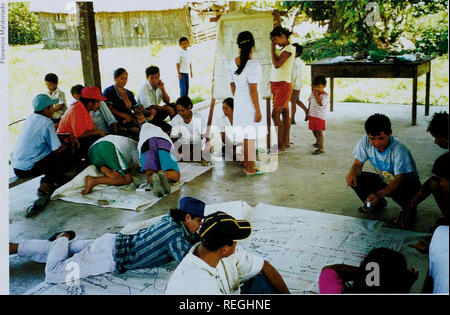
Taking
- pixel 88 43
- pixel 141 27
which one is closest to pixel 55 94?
pixel 88 43

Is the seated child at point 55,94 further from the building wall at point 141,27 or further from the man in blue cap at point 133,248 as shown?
the building wall at point 141,27

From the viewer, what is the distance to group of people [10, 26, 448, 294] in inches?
66.4

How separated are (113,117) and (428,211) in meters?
2.92

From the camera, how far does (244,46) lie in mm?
3568

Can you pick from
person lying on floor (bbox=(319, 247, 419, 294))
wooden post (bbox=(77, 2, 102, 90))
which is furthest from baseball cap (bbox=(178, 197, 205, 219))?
wooden post (bbox=(77, 2, 102, 90))

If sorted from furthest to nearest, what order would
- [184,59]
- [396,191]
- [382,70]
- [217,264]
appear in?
[184,59], [382,70], [396,191], [217,264]

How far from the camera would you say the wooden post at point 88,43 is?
428 centimetres

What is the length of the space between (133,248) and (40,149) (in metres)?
1.64

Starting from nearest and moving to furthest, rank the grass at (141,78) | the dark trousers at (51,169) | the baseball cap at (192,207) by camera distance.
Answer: the baseball cap at (192,207) → the dark trousers at (51,169) → the grass at (141,78)

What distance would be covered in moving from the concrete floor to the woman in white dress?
0.25m

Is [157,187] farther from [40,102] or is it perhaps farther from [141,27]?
[141,27]

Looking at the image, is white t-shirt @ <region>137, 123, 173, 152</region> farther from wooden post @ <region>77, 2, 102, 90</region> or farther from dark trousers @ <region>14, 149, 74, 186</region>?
wooden post @ <region>77, 2, 102, 90</region>

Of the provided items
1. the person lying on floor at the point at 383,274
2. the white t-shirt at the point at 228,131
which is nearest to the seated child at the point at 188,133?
the white t-shirt at the point at 228,131

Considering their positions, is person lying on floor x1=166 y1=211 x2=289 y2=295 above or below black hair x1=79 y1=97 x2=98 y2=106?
below
